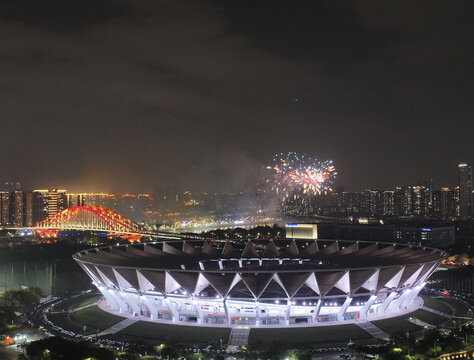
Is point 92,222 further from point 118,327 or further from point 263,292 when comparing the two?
point 263,292

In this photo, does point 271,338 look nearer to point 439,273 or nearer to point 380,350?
point 380,350

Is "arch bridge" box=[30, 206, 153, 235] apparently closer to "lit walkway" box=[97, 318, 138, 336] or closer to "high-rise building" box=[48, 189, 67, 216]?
"high-rise building" box=[48, 189, 67, 216]

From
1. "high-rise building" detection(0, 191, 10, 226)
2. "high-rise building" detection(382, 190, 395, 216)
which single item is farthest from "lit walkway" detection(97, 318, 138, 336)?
"high-rise building" detection(382, 190, 395, 216)

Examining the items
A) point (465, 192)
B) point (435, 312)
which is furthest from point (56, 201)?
point (435, 312)

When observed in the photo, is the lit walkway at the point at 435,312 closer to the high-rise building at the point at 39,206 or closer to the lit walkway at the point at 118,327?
the lit walkway at the point at 118,327

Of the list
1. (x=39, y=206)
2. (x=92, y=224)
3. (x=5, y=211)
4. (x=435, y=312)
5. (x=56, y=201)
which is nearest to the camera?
(x=435, y=312)

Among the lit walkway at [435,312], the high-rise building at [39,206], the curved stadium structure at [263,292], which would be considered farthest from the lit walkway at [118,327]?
the high-rise building at [39,206]
